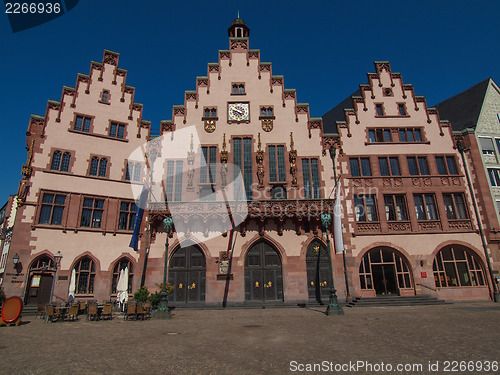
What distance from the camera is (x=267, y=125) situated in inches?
1128

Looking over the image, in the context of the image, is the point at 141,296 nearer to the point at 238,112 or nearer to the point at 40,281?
the point at 40,281

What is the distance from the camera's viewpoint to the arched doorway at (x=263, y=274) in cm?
2442

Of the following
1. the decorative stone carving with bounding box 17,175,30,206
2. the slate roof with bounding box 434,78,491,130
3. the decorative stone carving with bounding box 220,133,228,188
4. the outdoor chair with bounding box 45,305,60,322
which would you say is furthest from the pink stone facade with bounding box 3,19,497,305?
the outdoor chair with bounding box 45,305,60,322

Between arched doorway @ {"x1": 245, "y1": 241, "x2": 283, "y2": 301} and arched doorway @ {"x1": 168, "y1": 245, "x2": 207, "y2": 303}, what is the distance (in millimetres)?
3647

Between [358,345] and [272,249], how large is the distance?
15.3m

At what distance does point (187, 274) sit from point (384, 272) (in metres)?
16.1

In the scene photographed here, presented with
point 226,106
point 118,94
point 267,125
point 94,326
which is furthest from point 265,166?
point 94,326

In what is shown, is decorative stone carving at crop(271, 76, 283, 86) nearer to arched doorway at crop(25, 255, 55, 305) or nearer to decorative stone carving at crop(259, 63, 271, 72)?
decorative stone carving at crop(259, 63, 271, 72)

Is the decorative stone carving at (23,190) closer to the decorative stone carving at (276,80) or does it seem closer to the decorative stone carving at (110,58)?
the decorative stone carving at (110,58)

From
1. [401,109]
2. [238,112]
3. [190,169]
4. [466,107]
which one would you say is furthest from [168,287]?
[466,107]

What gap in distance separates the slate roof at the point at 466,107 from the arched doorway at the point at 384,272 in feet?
49.4

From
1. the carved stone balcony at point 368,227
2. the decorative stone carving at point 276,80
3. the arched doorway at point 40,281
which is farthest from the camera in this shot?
the decorative stone carving at point 276,80

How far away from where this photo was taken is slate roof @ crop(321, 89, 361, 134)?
32906mm

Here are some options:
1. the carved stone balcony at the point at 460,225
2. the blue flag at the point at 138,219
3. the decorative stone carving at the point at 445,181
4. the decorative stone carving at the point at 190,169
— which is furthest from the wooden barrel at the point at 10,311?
the decorative stone carving at the point at 445,181
